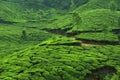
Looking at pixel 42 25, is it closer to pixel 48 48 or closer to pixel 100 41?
pixel 100 41

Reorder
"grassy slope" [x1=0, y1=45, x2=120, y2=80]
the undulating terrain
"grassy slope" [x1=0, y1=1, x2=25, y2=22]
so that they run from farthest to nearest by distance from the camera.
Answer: "grassy slope" [x1=0, y1=1, x2=25, y2=22], the undulating terrain, "grassy slope" [x1=0, y1=45, x2=120, y2=80]

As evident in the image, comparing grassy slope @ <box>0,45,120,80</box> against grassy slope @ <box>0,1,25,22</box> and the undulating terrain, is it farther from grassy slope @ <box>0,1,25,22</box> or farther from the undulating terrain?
grassy slope @ <box>0,1,25,22</box>

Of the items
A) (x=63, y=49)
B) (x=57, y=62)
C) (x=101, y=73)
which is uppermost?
(x=63, y=49)

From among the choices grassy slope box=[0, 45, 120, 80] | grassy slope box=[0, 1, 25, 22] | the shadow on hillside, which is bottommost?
the shadow on hillside

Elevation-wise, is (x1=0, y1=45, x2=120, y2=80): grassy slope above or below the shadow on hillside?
above

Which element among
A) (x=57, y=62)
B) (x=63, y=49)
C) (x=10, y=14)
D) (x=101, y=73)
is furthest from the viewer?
(x=10, y=14)

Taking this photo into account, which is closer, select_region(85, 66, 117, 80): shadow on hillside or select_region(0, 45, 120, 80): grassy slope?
select_region(0, 45, 120, 80): grassy slope

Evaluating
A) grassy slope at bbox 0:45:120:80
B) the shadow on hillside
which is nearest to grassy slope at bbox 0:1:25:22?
grassy slope at bbox 0:45:120:80

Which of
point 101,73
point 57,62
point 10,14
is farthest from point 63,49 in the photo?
point 10,14

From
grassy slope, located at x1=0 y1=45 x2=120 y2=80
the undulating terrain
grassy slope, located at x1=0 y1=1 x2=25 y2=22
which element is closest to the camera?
grassy slope, located at x1=0 y1=45 x2=120 y2=80

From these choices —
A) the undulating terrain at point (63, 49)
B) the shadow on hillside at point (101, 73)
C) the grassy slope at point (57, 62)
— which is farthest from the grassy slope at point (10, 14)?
the shadow on hillside at point (101, 73)

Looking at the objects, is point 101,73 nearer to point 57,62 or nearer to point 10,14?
point 57,62
